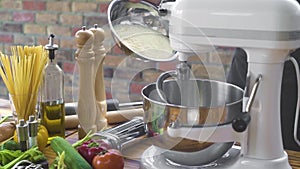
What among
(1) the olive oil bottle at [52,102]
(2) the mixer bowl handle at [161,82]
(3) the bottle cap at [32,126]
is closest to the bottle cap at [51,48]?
(1) the olive oil bottle at [52,102]

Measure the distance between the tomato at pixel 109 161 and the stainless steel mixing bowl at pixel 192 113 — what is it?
9cm

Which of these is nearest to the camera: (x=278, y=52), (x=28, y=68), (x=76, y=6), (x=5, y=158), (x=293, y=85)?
(x=278, y=52)

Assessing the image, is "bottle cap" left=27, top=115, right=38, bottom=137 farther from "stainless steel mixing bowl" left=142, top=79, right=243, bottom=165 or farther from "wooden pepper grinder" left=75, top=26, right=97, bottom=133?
"stainless steel mixing bowl" left=142, top=79, right=243, bottom=165

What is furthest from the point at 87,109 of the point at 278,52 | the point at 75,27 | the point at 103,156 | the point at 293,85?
the point at 75,27

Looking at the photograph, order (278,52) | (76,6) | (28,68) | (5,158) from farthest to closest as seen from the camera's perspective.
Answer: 1. (76,6)
2. (28,68)
3. (5,158)
4. (278,52)

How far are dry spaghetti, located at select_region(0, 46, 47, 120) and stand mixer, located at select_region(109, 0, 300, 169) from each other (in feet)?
1.30

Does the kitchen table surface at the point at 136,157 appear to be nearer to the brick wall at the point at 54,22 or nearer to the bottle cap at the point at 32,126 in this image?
the bottle cap at the point at 32,126

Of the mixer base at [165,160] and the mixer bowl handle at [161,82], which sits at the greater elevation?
the mixer bowl handle at [161,82]

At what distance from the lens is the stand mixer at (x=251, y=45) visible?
913 millimetres

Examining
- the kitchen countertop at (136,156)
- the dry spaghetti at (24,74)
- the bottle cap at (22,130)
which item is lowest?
the kitchen countertop at (136,156)

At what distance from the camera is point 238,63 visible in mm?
1576

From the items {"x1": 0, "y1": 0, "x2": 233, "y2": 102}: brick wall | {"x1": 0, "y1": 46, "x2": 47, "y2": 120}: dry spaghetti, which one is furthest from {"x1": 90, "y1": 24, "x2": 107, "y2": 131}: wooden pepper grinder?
{"x1": 0, "y1": 0, "x2": 233, "y2": 102}: brick wall

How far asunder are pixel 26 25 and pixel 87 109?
115cm

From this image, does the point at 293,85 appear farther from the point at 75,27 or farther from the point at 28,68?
the point at 75,27
